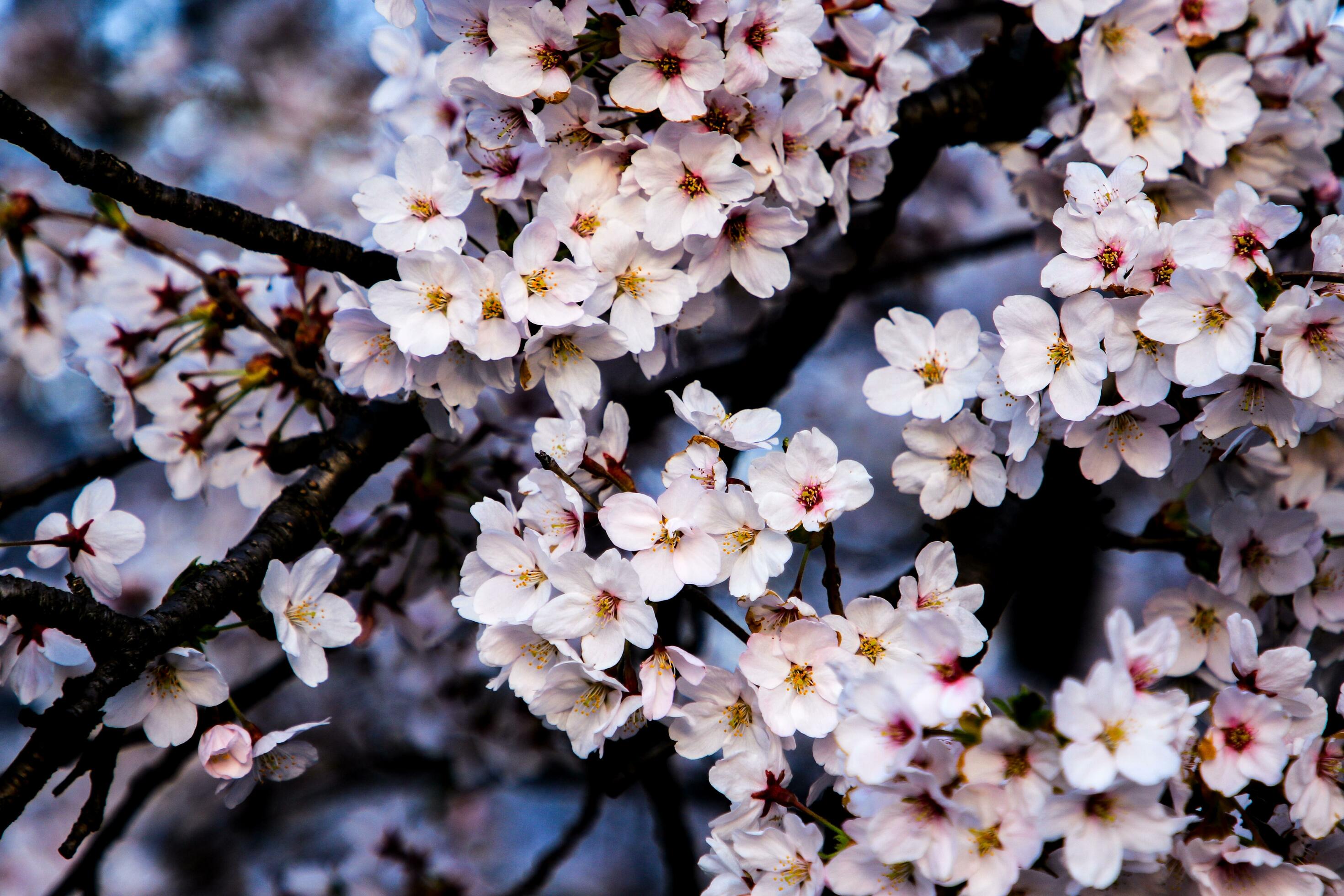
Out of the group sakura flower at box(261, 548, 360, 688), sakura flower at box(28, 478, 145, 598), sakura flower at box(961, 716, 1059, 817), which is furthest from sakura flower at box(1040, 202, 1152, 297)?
sakura flower at box(28, 478, 145, 598)

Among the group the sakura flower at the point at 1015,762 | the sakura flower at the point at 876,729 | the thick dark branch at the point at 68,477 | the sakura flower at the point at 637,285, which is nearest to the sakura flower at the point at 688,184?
the sakura flower at the point at 637,285

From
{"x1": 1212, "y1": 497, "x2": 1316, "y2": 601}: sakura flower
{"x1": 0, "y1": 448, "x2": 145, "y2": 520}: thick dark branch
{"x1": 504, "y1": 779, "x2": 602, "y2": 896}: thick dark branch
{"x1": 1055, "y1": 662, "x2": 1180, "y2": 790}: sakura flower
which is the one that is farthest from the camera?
{"x1": 504, "y1": 779, "x2": 602, "y2": 896}: thick dark branch

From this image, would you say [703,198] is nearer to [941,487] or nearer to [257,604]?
Answer: [941,487]

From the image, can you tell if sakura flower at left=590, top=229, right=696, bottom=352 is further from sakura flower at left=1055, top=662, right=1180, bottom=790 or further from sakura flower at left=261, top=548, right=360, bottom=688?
sakura flower at left=1055, top=662, right=1180, bottom=790

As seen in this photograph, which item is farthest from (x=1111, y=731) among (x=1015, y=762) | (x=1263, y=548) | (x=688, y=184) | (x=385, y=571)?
(x=385, y=571)

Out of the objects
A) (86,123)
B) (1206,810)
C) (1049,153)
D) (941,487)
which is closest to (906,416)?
(1049,153)

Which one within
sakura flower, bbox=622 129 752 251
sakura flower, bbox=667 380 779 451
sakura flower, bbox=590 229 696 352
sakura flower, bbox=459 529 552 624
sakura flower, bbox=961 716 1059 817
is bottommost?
sakura flower, bbox=961 716 1059 817
